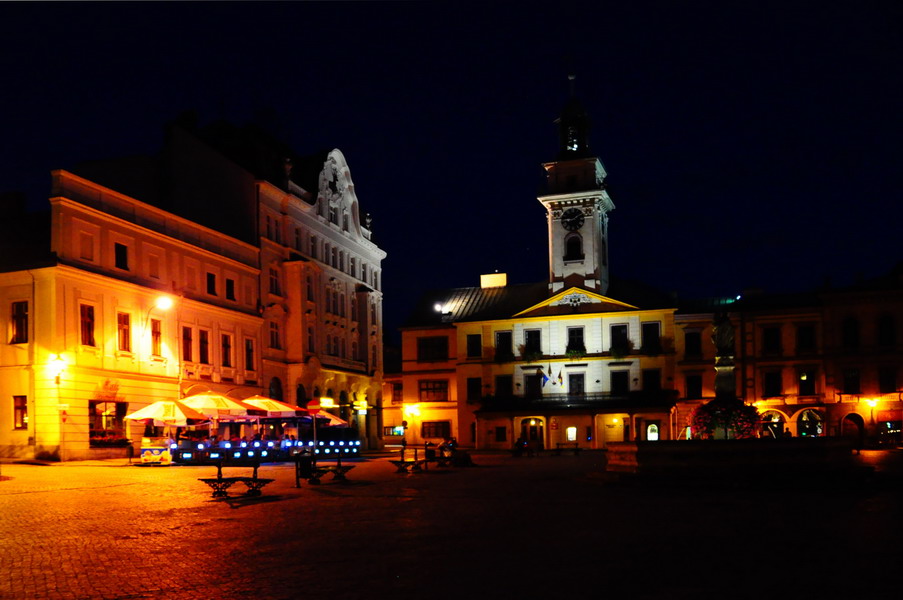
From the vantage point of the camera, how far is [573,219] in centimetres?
7112

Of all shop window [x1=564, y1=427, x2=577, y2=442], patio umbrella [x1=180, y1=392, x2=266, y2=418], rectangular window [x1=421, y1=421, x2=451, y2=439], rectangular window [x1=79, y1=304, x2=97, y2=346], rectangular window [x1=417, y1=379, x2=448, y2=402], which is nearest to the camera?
patio umbrella [x1=180, y1=392, x2=266, y2=418]

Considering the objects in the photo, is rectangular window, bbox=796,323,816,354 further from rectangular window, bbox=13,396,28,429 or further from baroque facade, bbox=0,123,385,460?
rectangular window, bbox=13,396,28,429

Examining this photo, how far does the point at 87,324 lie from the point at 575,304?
37300 mm

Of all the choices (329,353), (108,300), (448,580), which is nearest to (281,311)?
(329,353)

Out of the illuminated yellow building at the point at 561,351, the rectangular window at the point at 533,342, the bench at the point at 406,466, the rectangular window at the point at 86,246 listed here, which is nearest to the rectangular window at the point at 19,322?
the rectangular window at the point at 86,246

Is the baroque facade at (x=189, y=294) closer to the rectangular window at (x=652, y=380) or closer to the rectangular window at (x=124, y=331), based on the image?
the rectangular window at (x=124, y=331)

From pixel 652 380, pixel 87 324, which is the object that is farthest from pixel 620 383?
pixel 87 324

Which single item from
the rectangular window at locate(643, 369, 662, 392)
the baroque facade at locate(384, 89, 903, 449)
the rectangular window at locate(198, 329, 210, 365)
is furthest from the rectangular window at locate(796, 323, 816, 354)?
the rectangular window at locate(198, 329, 210, 365)

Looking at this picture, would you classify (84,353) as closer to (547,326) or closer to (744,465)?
(744,465)

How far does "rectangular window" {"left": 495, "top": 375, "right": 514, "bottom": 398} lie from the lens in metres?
69.9

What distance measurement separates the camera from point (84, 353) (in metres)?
39.5

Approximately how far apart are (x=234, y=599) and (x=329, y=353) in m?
53.3

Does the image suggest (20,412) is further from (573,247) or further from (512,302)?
→ (573,247)

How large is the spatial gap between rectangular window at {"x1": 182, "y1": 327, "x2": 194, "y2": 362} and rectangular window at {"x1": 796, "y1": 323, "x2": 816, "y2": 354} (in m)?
Answer: 38.5
